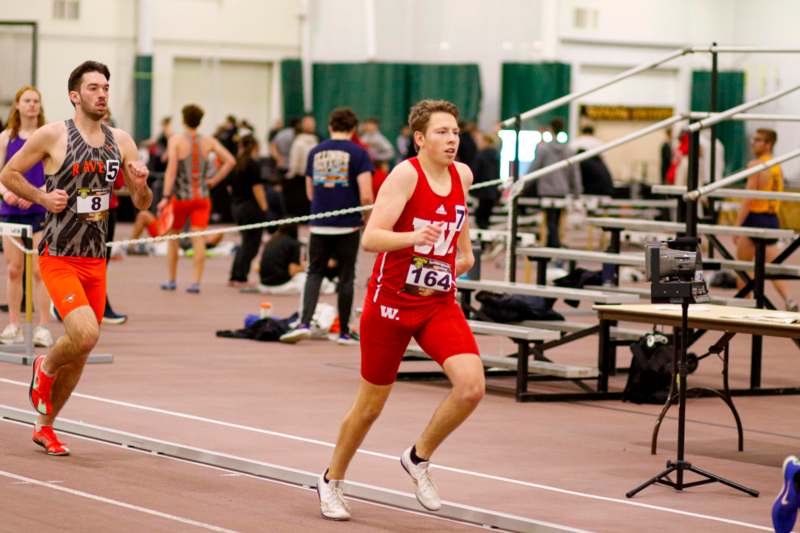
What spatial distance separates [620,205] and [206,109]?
1028 centimetres

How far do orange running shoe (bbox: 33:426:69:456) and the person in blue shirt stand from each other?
203 inches

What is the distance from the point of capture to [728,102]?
1323 inches

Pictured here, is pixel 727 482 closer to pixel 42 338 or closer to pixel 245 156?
pixel 42 338

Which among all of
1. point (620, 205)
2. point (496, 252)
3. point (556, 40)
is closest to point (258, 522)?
point (496, 252)

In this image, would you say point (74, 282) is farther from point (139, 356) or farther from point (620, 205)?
point (620, 205)

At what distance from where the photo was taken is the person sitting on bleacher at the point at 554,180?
2169 cm

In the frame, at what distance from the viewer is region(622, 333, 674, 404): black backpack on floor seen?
420 inches

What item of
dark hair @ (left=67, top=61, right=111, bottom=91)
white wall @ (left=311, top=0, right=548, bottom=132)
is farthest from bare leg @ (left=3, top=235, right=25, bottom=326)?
white wall @ (left=311, top=0, right=548, bottom=132)

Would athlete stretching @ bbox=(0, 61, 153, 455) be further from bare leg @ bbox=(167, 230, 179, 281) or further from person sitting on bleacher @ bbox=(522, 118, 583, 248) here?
person sitting on bleacher @ bbox=(522, 118, 583, 248)

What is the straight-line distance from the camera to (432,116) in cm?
684

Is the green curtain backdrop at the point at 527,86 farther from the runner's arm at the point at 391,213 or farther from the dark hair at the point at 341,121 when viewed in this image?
the runner's arm at the point at 391,213

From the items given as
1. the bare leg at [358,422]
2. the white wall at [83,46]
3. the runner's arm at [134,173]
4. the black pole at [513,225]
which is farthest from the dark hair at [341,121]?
the white wall at [83,46]

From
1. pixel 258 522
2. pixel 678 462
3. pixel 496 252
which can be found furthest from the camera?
pixel 496 252

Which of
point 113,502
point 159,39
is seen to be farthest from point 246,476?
point 159,39
